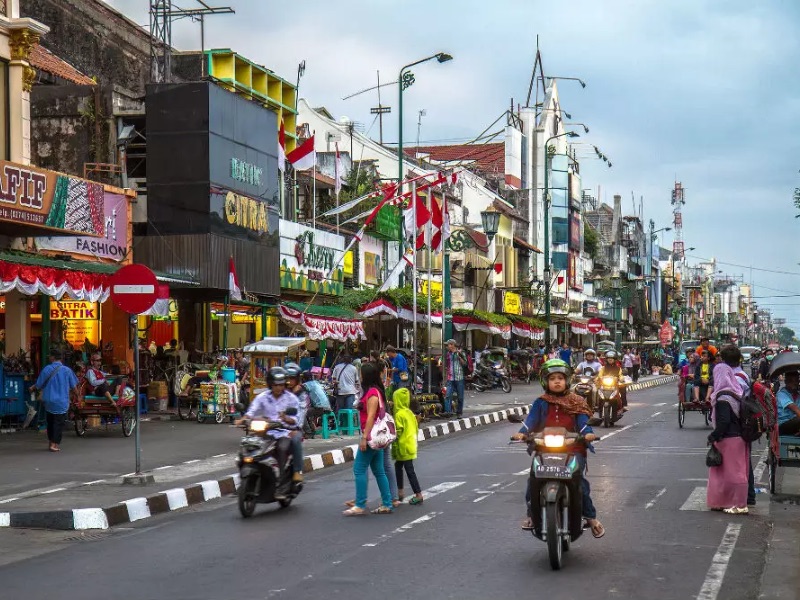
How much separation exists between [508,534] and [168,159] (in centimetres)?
2268

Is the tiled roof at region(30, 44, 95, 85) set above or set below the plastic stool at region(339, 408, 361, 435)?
above

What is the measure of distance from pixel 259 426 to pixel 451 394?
58.3ft

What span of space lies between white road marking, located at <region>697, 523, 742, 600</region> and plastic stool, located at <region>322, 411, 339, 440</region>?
12.5 metres

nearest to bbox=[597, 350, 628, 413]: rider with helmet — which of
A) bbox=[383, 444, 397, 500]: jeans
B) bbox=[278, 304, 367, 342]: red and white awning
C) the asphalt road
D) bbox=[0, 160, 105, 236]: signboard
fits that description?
bbox=[278, 304, 367, 342]: red and white awning

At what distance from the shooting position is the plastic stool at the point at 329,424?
23797 mm

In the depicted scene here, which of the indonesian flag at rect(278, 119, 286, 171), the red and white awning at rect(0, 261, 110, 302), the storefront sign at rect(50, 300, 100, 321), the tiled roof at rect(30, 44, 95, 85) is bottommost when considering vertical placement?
the storefront sign at rect(50, 300, 100, 321)

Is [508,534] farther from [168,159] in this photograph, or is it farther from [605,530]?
[168,159]

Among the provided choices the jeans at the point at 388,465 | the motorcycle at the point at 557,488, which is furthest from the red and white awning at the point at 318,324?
the motorcycle at the point at 557,488

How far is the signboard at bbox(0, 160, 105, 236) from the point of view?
22234 mm

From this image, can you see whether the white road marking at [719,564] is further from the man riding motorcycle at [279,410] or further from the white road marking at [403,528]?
the man riding motorcycle at [279,410]

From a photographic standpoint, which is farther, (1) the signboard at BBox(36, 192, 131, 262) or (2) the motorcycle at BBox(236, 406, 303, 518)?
(1) the signboard at BBox(36, 192, 131, 262)

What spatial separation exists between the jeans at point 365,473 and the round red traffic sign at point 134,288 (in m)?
4.11

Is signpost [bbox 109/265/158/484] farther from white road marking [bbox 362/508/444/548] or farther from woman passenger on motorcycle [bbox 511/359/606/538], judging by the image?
woman passenger on motorcycle [bbox 511/359/606/538]

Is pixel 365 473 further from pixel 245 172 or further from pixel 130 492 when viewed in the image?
pixel 245 172
